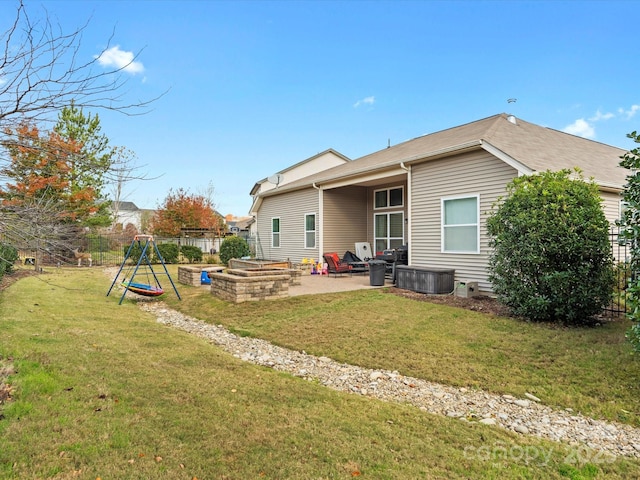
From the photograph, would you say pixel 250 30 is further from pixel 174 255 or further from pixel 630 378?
pixel 174 255

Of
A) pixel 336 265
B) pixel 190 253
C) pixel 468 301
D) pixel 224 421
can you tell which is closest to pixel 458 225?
pixel 468 301

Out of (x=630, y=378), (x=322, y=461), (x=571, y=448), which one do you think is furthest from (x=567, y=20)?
(x=322, y=461)

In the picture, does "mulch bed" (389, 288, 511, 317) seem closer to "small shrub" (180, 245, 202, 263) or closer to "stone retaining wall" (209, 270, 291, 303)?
"stone retaining wall" (209, 270, 291, 303)

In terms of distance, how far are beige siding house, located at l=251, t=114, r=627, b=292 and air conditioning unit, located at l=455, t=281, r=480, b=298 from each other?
0.25 metres

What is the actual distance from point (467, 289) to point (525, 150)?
3.77m

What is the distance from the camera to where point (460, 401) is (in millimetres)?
3848

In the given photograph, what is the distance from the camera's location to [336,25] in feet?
41.6

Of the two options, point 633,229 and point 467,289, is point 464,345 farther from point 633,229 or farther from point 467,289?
point 467,289

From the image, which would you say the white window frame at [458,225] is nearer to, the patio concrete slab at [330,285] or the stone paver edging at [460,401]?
the patio concrete slab at [330,285]

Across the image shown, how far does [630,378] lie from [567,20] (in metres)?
10.8

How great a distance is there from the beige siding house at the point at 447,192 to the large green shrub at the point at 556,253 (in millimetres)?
631

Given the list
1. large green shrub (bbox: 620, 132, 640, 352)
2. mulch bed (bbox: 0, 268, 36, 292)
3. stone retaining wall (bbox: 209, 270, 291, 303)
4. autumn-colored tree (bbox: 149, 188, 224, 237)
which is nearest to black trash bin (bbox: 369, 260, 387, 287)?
stone retaining wall (bbox: 209, 270, 291, 303)

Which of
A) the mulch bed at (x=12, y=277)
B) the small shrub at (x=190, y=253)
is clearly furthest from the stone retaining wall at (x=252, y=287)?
the small shrub at (x=190, y=253)

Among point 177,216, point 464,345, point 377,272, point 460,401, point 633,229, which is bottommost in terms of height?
point 460,401
